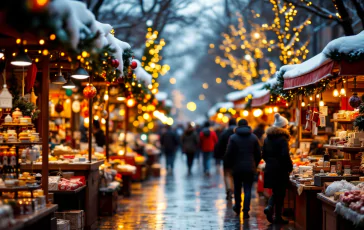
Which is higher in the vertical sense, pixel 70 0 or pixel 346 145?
pixel 70 0

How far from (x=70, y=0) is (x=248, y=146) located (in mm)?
6867

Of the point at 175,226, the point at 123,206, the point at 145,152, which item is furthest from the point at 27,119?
the point at 145,152

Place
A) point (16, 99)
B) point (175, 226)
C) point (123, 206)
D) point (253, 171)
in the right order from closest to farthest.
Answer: point (16, 99) < point (175, 226) < point (253, 171) < point (123, 206)

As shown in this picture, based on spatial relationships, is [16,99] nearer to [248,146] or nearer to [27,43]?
[27,43]

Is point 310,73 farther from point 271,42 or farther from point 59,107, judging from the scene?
point 271,42

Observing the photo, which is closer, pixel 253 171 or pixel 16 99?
pixel 16 99

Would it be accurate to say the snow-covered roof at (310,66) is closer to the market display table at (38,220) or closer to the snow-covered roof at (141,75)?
the snow-covered roof at (141,75)

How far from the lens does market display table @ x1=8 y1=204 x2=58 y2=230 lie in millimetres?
7449

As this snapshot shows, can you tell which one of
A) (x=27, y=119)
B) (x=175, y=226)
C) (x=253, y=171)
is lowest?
(x=175, y=226)

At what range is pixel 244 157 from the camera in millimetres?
14117

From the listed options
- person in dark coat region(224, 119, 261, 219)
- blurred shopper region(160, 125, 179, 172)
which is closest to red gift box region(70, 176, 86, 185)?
person in dark coat region(224, 119, 261, 219)

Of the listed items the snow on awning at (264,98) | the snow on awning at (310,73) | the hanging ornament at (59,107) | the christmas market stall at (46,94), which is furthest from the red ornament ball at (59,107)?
the snow on awning at (310,73)

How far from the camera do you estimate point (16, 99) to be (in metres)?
11.7

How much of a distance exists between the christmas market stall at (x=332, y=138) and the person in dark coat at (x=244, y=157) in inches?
40.8
